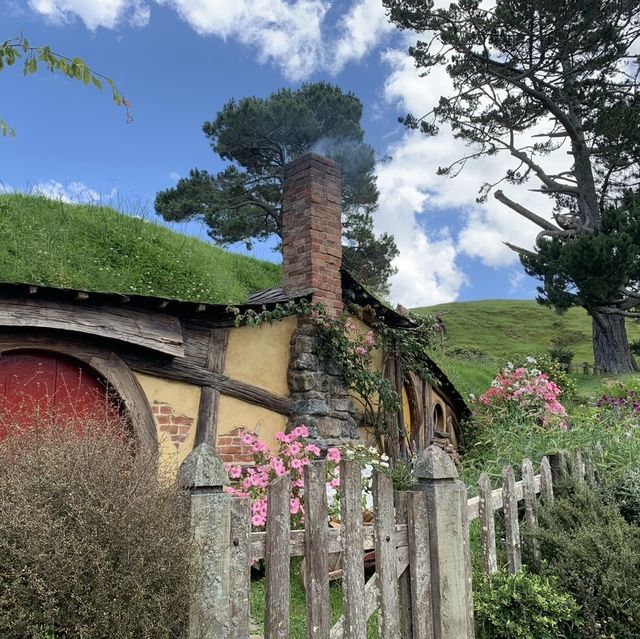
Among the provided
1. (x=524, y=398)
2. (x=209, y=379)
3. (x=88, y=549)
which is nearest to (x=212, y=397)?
(x=209, y=379)

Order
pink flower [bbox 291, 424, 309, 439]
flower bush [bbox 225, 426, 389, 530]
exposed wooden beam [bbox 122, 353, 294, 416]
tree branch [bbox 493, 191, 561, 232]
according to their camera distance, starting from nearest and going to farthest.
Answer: flower bush [bbox 225, 426, 389, 530]
exposed wooden beam [bbox 122, 353, 294, 416]
pink flower [bbox 291, 424, 309, 439]
tree branch [bbox 493, 191, 561, 232]

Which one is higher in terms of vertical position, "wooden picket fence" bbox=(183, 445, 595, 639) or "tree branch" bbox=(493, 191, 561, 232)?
"tree branch" bbox=(493, 191, 561, 232)

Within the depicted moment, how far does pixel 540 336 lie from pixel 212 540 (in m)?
59.2

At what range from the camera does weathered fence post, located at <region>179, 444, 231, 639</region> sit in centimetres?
209

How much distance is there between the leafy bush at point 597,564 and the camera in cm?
319

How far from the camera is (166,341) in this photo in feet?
17.3

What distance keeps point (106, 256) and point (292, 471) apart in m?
4.38

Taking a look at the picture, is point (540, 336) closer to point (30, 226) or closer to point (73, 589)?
point (30, 226)

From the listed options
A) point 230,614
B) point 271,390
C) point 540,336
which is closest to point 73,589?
point 230,614

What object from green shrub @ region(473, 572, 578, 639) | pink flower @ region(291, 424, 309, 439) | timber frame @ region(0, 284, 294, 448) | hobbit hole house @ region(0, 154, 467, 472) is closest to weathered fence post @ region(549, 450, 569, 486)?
green shrub @ region(473, 572, 578, 639)

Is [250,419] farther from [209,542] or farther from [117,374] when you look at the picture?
[209,542]

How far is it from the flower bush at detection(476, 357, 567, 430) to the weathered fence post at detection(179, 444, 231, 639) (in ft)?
19.4

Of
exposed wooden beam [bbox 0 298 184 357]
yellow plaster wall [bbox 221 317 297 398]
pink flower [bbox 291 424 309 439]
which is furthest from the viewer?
yellow plaster wall [bbox 221 317 297 398]

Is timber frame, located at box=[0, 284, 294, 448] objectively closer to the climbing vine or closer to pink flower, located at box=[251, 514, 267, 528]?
the climbing vine
